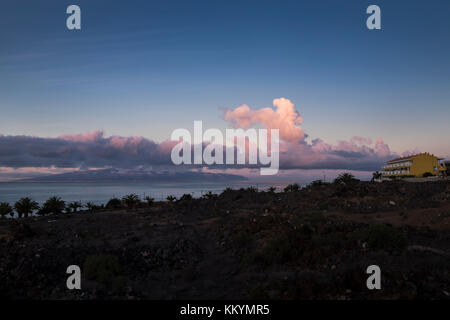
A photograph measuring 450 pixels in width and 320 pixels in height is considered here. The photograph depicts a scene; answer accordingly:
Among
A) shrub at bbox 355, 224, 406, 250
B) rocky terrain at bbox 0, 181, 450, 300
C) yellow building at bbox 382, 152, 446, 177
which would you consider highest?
yellow building at bbox 382, 152, 446, 177

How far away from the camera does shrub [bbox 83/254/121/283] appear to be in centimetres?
1067

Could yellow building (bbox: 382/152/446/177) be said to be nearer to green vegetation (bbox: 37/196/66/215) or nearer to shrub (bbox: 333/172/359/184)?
shrub (bbox: 333/172/359/184)

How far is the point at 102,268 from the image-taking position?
1109cm

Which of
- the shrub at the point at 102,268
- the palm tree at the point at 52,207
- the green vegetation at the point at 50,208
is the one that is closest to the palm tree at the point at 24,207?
the green vegetation at the point at 50,208

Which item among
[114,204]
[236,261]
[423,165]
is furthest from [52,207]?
[423,165]

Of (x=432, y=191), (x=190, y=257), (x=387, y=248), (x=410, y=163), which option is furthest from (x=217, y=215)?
(x=410, y=163)

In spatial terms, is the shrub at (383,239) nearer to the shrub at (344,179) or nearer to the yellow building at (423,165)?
the shrub at (344,179)

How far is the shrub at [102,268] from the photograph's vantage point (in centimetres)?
1067

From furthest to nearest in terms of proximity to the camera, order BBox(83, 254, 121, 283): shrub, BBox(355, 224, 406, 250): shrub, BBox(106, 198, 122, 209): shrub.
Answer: BBox(106, 198, 122, 209): shrub → BBox(355, 224, 406, 250): shrub → BBox(83, 254, 121, 283): shrub

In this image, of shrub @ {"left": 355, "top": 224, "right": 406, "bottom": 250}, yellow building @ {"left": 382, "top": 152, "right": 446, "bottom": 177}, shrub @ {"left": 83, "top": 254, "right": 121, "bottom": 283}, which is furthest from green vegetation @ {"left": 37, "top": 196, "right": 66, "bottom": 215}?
yellow building @ {"left": 382, "top": 152, "right": 446, "bottom": 177}

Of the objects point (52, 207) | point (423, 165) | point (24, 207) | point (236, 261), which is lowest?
point (52, 207)

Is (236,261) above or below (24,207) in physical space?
above

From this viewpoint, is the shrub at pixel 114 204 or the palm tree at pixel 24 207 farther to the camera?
the shrub at pixel 114 204

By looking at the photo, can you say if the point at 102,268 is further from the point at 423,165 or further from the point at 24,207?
the point at 423,165
